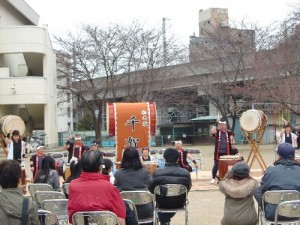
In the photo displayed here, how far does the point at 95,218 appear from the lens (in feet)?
14.0

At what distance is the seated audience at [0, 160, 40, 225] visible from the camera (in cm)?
378

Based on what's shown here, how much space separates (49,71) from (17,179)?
30.1m

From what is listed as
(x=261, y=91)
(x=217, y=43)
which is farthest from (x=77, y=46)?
(x=261, y=91)

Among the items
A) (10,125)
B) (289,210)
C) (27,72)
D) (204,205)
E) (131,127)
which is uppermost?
(27,72)

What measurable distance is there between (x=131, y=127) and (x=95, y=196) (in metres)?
9.23

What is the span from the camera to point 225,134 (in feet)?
38.7

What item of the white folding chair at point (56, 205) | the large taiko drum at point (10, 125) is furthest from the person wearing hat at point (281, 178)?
the large taiko drum at point (10, 125)

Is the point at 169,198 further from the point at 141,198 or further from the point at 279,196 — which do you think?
the point at 279,196

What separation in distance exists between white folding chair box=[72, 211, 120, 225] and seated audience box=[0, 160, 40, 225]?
54 centimetres

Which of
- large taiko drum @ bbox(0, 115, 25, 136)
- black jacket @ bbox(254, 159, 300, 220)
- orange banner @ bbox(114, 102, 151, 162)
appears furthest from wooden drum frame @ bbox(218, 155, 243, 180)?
large taiko drum @ bbox(0, 115, 25, 136)

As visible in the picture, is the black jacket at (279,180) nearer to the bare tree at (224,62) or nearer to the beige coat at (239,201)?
the beige coat at (239,201)

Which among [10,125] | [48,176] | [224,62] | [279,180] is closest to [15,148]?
[10,125]

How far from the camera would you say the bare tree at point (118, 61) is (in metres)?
33.6

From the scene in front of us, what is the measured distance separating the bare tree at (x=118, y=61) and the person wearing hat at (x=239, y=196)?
28156 mm
